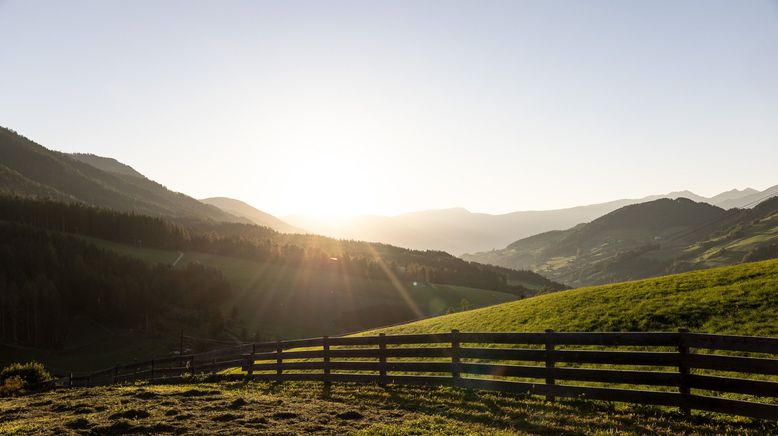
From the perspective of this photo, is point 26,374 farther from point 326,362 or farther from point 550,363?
point 550,363

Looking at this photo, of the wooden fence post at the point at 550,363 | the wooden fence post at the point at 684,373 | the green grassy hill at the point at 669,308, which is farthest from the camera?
the green grassy hill at the point at 669,308

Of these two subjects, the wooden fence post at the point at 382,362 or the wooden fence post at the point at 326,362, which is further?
the wooden fence post at the point at 326,362

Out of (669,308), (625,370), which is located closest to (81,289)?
(669,308)

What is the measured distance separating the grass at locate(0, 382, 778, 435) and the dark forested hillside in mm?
146087

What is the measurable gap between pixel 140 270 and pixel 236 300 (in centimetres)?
3333

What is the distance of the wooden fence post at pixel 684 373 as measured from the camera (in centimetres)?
1251

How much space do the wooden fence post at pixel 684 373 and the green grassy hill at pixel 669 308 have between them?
8.69m

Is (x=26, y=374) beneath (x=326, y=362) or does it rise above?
beneath

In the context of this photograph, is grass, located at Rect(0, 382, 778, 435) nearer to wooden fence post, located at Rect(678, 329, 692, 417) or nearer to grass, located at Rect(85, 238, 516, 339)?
wooden fence post, located at Rect(678, 329, 692, 417)

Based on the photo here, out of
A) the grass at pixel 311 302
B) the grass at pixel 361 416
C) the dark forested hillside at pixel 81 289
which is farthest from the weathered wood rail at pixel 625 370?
the dark forested hillside at pixel 81 289

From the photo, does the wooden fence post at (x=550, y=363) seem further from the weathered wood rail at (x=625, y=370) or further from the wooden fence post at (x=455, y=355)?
the wooden fence post at (x=455, y=355)

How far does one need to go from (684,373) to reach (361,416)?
26.8 feet

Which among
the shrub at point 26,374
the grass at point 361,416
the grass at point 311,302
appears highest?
the grass at point 361,416

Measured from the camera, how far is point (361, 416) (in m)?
14.1
